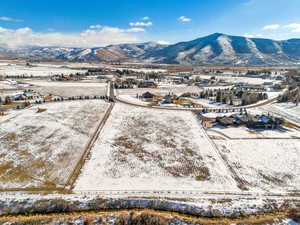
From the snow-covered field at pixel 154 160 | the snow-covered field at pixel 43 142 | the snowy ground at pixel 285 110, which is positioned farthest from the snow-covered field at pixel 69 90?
the snowy ground at pixel 285 110

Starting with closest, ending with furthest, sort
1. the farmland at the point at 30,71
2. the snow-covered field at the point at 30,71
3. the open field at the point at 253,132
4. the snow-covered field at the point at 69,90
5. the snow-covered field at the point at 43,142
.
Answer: the snow-covered field at the point at 43,142, the open field at the point at 253,132, the snow-covered field at the point at 69,90, the farmland at the point at 30,71, the snow-covered field at the point at 30,71

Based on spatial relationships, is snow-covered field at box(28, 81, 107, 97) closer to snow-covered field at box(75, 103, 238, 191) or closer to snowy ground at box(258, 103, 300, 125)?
snow-covered field at box(75, 103, 238, 191)

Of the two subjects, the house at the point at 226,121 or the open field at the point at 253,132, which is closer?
the open field at the point at 253,132

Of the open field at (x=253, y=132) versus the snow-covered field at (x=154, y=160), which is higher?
the open field at (x=253, y=132)

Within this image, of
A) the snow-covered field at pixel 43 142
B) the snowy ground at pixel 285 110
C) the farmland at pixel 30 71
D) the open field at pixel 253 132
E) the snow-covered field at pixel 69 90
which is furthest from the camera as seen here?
the farmland at pixel 30 71

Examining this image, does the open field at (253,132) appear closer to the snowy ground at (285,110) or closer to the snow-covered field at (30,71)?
the snowy ground at (285,110)

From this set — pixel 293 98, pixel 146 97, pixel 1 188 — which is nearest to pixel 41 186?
pixel 1 188
